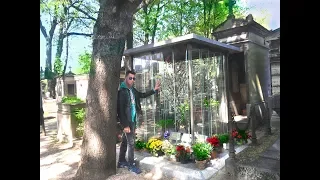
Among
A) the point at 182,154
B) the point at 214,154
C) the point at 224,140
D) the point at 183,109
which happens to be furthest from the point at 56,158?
the point at 224,140

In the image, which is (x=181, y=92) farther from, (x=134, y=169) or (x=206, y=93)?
(x=134, y=169)

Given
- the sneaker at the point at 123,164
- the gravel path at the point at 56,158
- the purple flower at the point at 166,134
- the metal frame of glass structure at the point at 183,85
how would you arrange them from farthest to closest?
the purple flower at the point at 166,134
the metal frame of glass structure at the point at 183,85
the sneaker at the point at 123,164
the gravel path at the point at 56,158

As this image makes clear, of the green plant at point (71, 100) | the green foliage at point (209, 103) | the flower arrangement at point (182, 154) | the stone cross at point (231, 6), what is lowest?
the flower arrangement at point (182, 154)

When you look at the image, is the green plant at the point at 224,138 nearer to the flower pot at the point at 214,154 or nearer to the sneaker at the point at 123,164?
the flower pot at the point at 214,154

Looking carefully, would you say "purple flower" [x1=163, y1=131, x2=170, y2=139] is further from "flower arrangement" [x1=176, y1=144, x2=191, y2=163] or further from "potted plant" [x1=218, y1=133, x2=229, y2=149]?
"potted plant" [x1=218, y1=133, x2=229, y2=149]

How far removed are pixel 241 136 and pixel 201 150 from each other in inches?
14.0

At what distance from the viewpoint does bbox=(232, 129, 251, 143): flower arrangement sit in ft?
6.01

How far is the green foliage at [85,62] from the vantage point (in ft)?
5.79

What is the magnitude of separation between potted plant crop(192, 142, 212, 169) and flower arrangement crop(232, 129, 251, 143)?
0.80 ft

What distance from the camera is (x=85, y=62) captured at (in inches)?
69.8

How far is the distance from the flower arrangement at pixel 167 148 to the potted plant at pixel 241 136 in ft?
1.82

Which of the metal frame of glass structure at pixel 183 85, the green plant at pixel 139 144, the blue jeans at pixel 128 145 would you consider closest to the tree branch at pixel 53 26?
the metal frame of glass structure at pixel 183 85

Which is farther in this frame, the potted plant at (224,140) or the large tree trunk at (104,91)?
the potted plant at (224,140)
